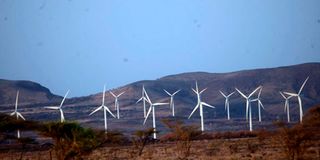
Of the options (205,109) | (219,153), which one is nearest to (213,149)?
(219,153)

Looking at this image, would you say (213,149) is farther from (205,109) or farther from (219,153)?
(205,109)

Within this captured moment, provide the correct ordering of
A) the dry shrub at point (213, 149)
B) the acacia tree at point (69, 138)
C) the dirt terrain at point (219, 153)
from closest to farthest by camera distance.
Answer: the acacia tree at point (69, 138)
the dirt terrain at point (219, 153)
the dry shrub at point (213, 149)

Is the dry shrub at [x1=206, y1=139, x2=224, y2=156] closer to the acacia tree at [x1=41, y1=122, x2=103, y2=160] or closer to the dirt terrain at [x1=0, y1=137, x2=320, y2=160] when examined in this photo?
the dirt terrain at [x1=0, y1=137, x2=320, y2=160]

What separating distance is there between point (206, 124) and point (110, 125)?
23.6m

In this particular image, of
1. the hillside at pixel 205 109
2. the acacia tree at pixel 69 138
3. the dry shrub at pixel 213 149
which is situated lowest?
the dry shrub at pixel 213 149

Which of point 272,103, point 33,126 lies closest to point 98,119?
point 272,103

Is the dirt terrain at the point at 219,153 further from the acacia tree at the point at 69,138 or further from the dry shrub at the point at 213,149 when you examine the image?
the acacia tree at the point at 69,138

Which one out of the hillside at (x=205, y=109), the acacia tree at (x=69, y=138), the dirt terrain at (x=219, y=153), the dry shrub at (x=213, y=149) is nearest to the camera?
the acacia tree at (x=69, y=138)

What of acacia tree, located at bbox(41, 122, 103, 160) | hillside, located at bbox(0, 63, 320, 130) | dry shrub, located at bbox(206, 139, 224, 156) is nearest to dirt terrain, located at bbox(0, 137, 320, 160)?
dry shrub, located at bbox(206, 139, 224, 156)

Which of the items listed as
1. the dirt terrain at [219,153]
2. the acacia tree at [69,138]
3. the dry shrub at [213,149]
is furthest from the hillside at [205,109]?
the acacia tree at [69,138]

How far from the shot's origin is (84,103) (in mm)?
186375

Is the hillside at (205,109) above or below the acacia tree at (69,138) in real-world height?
above

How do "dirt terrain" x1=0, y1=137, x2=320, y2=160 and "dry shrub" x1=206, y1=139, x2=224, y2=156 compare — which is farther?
"dry shrub" x1=206, y1=139, x2=224, y2=156

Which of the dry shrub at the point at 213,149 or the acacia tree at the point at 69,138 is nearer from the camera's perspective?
the acacia tree at the point at 69,138
